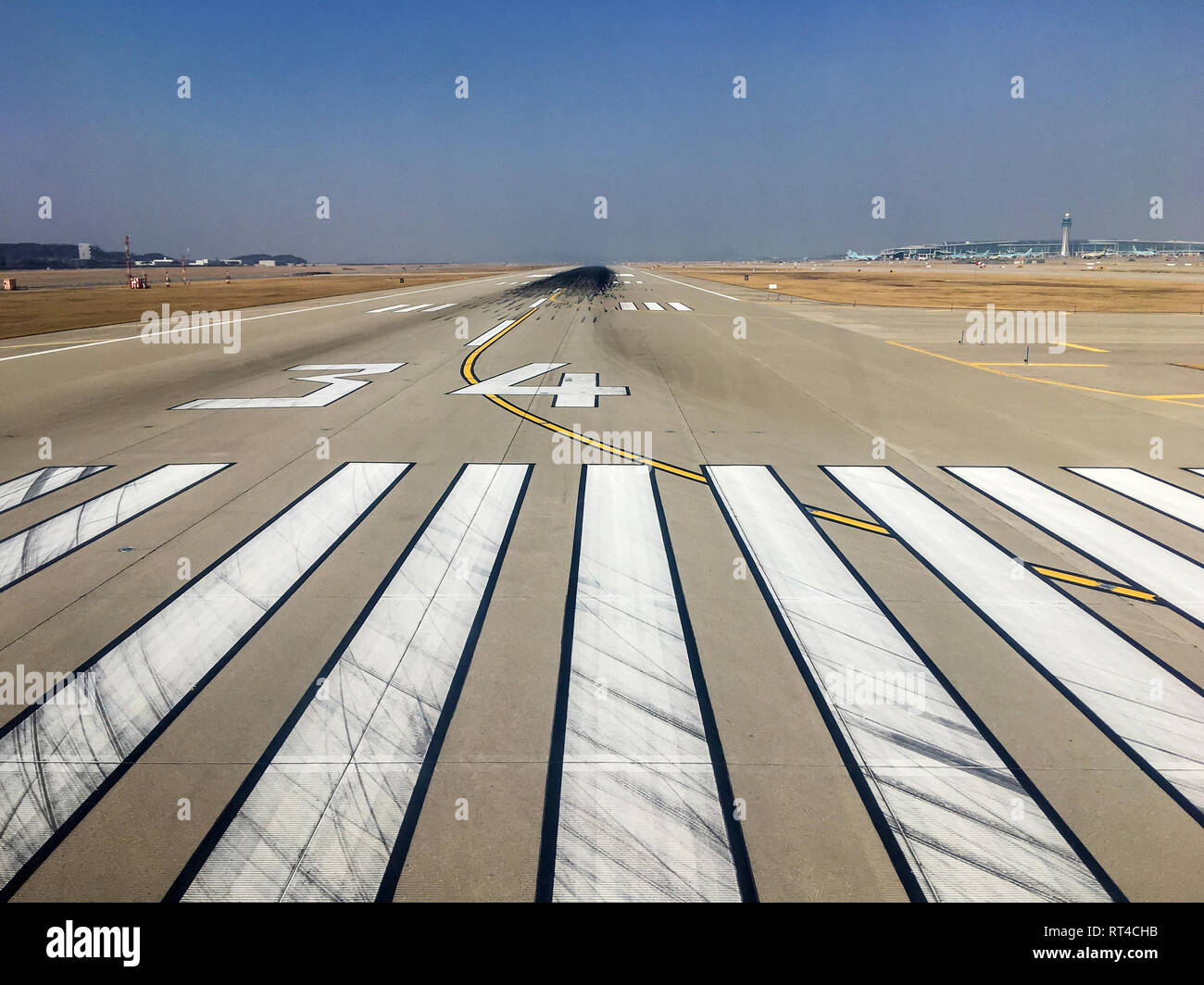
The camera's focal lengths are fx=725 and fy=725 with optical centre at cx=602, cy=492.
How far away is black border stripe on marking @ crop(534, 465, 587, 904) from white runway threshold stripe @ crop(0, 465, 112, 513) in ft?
23.6

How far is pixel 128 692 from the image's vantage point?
194 inches

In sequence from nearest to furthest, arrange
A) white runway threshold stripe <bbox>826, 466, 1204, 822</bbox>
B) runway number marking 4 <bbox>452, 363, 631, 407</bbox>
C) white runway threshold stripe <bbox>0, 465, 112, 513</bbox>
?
white runway threshold stripe <bbox>826, 466, 1204, 822</bbox> → white runway threshold stripe <bbox>0, 465, 112, 513</bbox> → runway number marking 4 <bbox>452, 363, 631, 407</bbox>

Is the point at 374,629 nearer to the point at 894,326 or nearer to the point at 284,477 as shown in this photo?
the point at 284,477

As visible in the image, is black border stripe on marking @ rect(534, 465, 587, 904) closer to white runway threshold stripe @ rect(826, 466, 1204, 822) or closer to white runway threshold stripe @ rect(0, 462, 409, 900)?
white runway threshold stripe @ rect(0, 462, 409, 900)

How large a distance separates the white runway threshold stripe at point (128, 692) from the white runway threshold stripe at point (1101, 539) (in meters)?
7.76

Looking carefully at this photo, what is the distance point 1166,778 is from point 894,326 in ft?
96.3

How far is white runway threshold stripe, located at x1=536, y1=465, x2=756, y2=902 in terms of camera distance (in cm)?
344

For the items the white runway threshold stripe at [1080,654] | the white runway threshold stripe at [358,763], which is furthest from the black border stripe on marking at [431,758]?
the white runway threshold stripe at [1080,654]

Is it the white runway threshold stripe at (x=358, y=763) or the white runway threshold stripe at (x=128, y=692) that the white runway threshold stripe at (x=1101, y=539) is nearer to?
the white runway threshold stripe at (x=358, y=763)

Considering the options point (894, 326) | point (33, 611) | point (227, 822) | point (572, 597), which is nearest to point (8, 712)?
point (33, 611)

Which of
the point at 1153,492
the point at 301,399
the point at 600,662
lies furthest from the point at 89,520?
the point at 1153,492

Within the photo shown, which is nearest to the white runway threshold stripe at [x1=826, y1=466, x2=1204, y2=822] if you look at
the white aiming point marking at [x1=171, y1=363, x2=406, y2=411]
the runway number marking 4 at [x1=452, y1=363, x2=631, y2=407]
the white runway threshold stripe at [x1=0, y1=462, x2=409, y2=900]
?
the white runway threshold stripe at [x1=0, y1=462, x2=409, y2=900]

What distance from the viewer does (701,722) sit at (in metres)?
4.62

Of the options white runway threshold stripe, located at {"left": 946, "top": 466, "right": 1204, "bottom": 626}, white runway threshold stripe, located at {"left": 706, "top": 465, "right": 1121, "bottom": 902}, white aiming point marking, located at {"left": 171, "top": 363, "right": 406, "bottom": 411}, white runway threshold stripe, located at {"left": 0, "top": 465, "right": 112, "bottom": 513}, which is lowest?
white runway threshold stripe, located at {"left": 706, "top": 465, "right": 1121, "bottom": 902}
